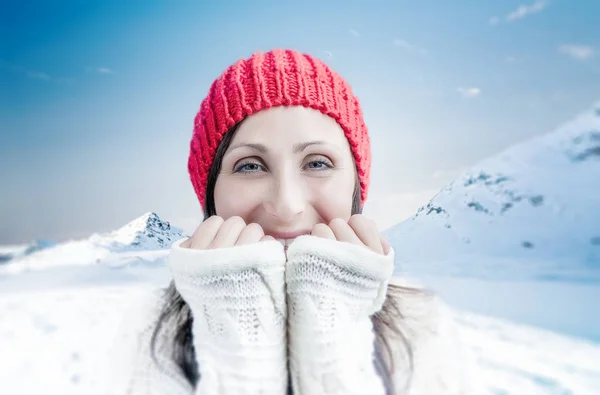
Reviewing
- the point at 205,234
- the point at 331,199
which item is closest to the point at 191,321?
the point at 205,234

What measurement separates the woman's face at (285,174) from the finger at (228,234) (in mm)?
87

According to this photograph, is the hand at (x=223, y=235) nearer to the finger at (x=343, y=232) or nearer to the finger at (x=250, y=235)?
the finger at (x=250, y=235)

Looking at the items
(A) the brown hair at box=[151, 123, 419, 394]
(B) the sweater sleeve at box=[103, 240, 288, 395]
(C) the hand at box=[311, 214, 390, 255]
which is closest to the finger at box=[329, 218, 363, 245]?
(C) the hand at box=[311, 214, 390, 255]

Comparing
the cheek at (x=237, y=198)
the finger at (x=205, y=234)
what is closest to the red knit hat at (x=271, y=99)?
the cheek at (x=237, y=198)

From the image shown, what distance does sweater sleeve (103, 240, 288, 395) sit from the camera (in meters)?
0.70

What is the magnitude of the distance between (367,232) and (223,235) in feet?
0.78

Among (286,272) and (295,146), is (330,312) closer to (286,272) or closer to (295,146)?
(286,272)

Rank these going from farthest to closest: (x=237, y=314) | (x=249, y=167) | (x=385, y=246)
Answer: (x=249, y=167) → (x=385, y=246) → (x=237, y=314)

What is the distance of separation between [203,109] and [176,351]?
53 centimetres

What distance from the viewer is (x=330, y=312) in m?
0.73

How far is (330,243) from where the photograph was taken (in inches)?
29.4

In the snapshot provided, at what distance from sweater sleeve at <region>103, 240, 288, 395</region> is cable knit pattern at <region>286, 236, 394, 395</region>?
0.03 meters

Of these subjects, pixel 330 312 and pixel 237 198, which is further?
pixel 237 198

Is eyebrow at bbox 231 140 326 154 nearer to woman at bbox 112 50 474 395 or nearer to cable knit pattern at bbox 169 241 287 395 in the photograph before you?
woman at bbox 112 50 474 395
